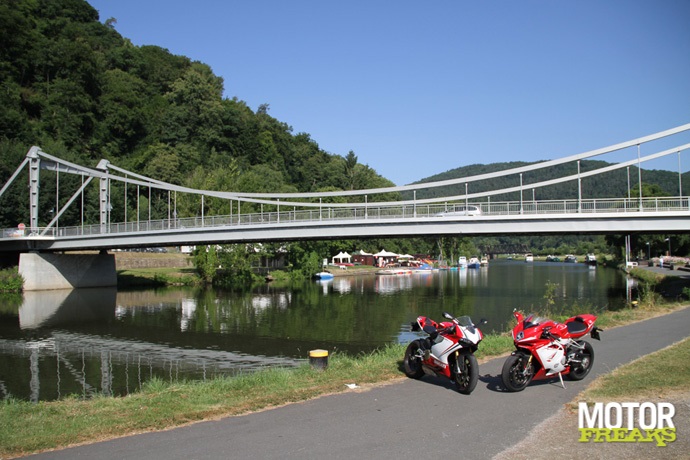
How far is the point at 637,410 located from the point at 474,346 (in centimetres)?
215

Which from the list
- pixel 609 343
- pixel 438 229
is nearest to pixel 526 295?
pixel 438 229

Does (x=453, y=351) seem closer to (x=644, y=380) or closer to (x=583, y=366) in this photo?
(x=583, y=366)

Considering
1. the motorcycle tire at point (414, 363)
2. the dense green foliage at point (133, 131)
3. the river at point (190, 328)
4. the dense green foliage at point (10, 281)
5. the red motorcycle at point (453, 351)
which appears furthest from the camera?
the dense green foliage at point (133, 131)

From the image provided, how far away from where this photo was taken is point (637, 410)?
6656 mm

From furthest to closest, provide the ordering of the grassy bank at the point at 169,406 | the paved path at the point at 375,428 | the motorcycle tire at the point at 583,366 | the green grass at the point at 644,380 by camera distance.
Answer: the motorcycle tire at the point at 583,366 → the green grass at the point at 644,380 → the grassy bank at the point at 169,406 → the paved path at the point at 375,428

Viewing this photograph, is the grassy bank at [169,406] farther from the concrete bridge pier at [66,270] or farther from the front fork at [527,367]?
the concrete bridge pier at [66,270]

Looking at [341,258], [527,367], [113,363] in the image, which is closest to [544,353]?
[527,367]

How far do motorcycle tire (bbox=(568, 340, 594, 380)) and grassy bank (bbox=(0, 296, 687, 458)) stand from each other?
122 centimetres

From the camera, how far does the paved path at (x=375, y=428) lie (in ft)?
18.3

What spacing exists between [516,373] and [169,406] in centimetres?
489

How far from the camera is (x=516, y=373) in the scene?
25.7 feet

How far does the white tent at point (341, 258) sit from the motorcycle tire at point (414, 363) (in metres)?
69.6

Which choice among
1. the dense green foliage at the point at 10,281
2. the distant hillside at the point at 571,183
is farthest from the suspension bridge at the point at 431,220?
the distant hillside at the point at 571,183

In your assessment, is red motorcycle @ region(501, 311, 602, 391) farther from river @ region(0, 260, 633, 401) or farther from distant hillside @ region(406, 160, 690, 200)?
distant hillside @ region(406, 160, 690, 200)
